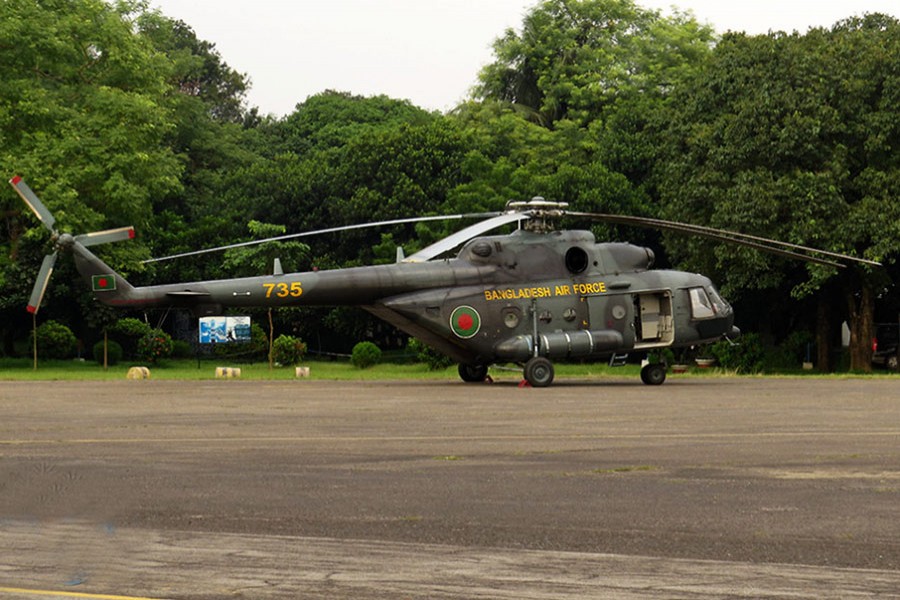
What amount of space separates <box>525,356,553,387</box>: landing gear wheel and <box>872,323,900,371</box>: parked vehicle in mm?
26436

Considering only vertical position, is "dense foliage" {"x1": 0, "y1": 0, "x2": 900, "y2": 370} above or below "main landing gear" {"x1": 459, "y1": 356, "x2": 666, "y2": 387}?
above

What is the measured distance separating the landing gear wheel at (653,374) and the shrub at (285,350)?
23824mm

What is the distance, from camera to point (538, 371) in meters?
33.2

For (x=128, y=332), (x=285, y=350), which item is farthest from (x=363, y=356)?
(x=128, y=332)

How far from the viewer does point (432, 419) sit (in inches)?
856

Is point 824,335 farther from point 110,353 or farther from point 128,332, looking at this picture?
point 128,332

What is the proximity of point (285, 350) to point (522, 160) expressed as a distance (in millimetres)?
23680

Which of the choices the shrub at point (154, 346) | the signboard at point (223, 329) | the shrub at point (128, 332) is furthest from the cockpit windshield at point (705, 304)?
the shrub at point (128, 332)

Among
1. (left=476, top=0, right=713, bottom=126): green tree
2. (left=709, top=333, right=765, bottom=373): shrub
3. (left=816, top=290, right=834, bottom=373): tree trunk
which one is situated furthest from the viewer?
(left=476, top=0, right=713, bottom=126): green tree

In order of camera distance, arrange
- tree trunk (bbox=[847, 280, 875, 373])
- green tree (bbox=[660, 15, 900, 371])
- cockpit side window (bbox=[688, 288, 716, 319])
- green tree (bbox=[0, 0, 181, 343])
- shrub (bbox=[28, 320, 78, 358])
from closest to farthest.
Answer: cockpit side window (bbox=[688, 288, 716, 319]) < green tree (bbox=[660, 15, 900, 371]) < tree trunk (bbox=[847, 280, 875, 373]) < green tree (bbox=[0, 0, 181, 343]) < shrub (bbox=[28, 320, 78, 358])

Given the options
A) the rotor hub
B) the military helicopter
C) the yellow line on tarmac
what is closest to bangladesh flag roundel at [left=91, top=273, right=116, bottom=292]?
the military helicopter

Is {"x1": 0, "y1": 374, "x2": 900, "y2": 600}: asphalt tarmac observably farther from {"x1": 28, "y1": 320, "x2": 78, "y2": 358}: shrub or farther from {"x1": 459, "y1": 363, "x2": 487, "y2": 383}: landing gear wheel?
{"x1": 28, "y1": 320, "x2": 78, "y2": 358}: shrub

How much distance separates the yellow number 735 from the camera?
3209 cm

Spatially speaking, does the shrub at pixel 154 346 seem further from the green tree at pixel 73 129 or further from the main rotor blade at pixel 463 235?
the main rotor blade at pixel 463 235
